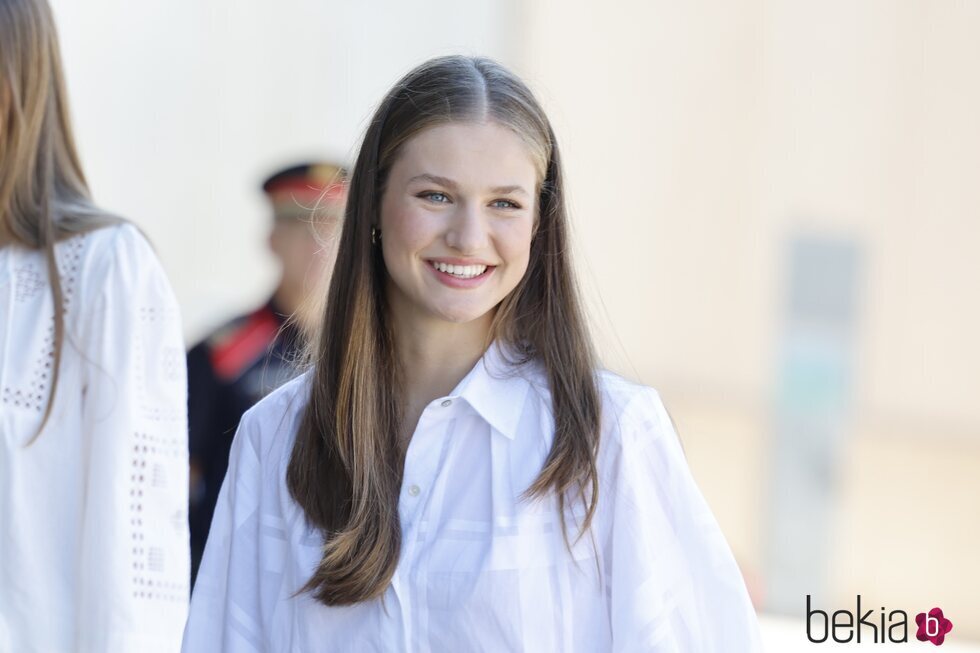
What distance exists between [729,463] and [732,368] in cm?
76

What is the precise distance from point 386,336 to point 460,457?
26 centimetres

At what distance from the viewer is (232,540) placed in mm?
2436

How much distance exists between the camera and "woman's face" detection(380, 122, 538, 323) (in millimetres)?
2289

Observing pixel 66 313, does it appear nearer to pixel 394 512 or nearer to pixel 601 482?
pixel 394 512

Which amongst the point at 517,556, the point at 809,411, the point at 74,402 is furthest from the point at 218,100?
the point at 517,556

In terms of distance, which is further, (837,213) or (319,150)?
(837,213)

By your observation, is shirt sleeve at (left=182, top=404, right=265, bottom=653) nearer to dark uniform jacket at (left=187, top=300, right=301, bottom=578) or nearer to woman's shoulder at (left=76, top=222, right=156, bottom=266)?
woman's shoulder at (left=76, top=222, right=156, bottom=266)

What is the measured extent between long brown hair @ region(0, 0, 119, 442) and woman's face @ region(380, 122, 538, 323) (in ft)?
2.55

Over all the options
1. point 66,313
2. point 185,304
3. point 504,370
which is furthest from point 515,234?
point 185,304

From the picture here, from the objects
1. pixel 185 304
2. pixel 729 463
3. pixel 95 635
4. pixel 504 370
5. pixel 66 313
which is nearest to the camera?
pixel 504 370

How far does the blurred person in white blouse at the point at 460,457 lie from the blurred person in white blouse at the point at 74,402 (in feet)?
0.92

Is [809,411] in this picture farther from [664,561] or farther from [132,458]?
[664,561]

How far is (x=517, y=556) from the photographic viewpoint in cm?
220

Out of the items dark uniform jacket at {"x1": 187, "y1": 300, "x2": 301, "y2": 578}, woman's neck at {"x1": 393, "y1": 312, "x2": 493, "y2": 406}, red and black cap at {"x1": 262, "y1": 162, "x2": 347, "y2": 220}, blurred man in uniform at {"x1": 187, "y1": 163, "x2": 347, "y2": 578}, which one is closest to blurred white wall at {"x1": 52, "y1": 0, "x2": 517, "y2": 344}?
red and black cap at {"x1": 262, "y1": 162, "x2": 347, "y2": 220}
